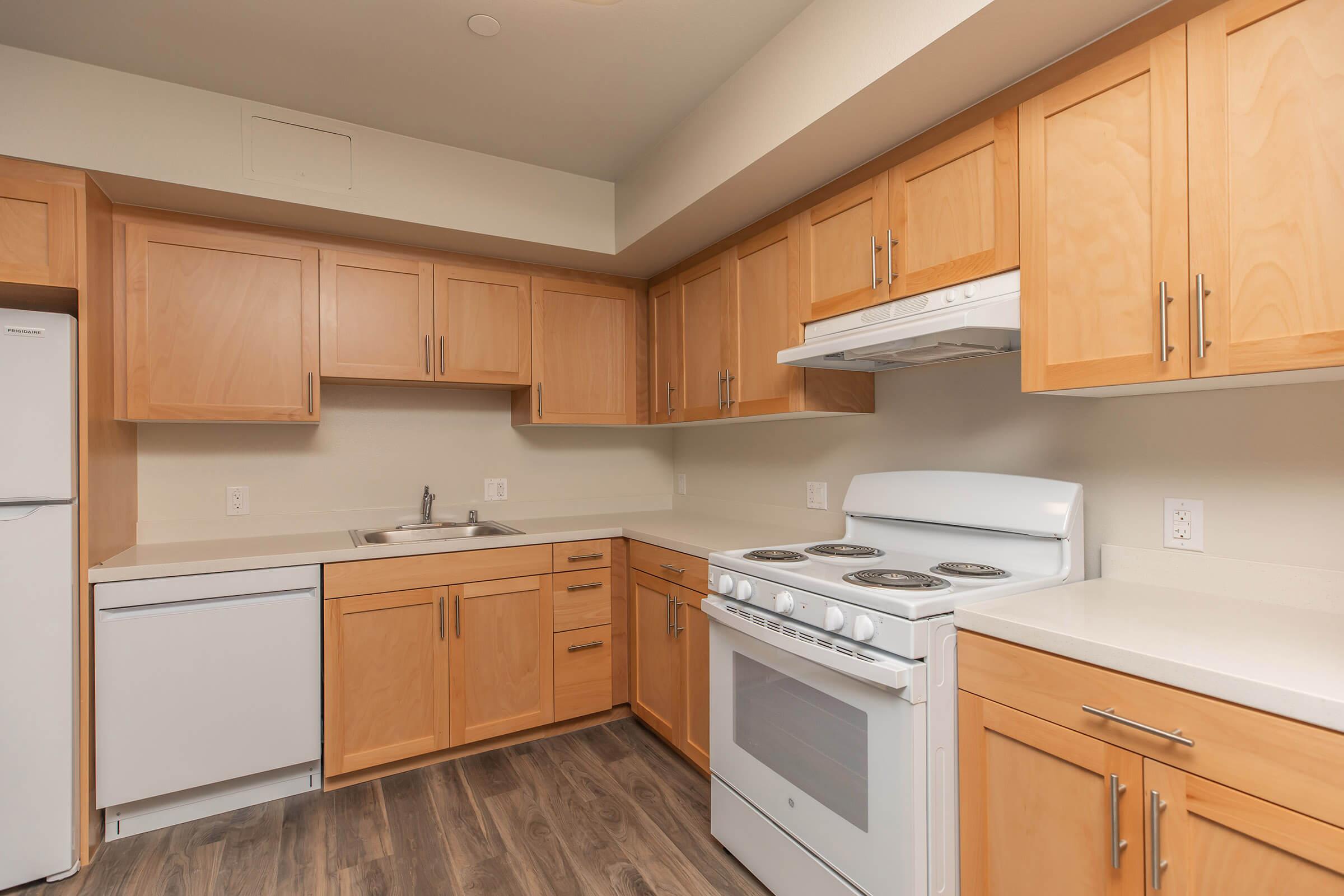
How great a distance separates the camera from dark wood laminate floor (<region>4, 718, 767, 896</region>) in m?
1.80

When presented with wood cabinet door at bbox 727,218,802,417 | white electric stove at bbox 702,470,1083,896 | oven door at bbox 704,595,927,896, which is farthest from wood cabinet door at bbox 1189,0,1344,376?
wood cabinet door at bbox 727,218,802,417

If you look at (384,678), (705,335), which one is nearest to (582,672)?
(384,678)

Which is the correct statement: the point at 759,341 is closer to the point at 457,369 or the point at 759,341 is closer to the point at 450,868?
the point at 457,369

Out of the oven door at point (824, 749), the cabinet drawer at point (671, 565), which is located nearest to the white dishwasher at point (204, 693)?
the cabinet drawer at point (671, 565)

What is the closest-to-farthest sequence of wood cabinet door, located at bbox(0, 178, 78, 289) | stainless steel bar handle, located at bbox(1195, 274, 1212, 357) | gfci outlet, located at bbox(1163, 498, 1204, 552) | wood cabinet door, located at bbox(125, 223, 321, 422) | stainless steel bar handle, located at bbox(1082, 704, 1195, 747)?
stainless steel bar handle, located at bbox(1082, 704, 1195, 747) < stainless steel bar handle, located at bbox(1195, 274, 1212, 357) < gfci outlet, located at bbox(1163, 498, 1204, 552) < wood cabinet door, located at bbox(0, 178, 78, 289) < wood cabinet door, located at bbox(125, 223, 321, 422)

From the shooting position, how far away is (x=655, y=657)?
2604 millimetres

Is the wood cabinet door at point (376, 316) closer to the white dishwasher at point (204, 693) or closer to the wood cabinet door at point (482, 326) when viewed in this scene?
the wood cabinet door at point (482, 326)

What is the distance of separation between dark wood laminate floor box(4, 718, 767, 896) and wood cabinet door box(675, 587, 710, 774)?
0.44 ft

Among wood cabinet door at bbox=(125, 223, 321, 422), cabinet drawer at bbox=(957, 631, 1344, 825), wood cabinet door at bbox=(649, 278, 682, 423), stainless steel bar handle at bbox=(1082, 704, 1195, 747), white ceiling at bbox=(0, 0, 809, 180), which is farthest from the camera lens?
wood cabinet door at bbox=(649, 278, 682, 423)

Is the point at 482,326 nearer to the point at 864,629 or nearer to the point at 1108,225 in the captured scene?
the point at 864,629

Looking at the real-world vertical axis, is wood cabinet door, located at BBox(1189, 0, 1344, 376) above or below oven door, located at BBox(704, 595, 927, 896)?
above

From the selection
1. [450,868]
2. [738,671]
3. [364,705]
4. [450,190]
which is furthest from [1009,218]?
[364,705]

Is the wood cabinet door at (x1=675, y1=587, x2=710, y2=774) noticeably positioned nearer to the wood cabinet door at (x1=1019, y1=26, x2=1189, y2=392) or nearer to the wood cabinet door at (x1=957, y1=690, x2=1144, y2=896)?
the wood cabinet door at (x1=957, y1=690, x2=1144, y2=896)

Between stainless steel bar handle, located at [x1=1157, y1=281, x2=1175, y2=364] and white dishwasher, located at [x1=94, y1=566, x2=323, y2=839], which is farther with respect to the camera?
white dishwasher, located at [x1=94, y1=566, x2=323, y2=839]
